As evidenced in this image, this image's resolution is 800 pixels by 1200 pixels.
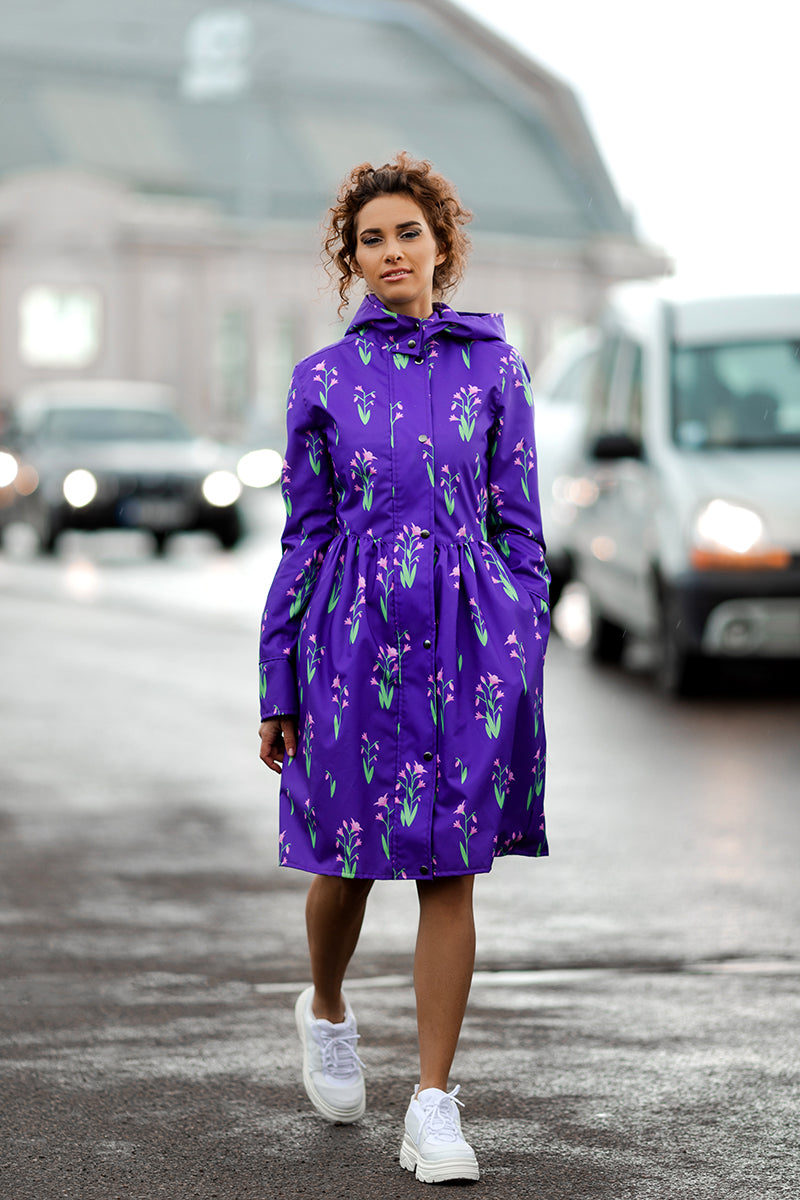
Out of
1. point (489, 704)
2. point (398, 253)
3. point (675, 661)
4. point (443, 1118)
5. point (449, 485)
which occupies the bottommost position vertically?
point (675, 661)

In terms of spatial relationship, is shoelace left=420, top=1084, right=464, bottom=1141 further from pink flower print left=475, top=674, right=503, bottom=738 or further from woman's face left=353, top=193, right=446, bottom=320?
woman's face left=353, top=193, right=446, bottom=320

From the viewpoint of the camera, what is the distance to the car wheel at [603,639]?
507 inches

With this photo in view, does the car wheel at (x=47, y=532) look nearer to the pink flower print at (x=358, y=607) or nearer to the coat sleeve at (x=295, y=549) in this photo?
the coat sleeve at (x=295, y=549)

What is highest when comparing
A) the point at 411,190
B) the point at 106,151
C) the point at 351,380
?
the point at 106,151

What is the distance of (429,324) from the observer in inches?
164

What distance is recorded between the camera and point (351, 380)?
413 cm

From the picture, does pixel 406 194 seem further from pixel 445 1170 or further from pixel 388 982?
pixel 388 982

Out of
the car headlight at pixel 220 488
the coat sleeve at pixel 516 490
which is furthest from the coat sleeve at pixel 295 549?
the car headlight at pixel 220 488

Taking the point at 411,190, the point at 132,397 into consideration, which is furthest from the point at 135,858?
the point at 132,397

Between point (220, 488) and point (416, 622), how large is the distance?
17221 millimetres

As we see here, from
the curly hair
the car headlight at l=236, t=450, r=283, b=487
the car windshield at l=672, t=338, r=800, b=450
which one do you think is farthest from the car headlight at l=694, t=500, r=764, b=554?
the car headlight at l=236, t=450, r=283, b=487

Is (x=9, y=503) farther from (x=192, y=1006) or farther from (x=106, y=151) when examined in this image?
(x=106, y=151)

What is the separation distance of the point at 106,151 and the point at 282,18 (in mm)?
10940

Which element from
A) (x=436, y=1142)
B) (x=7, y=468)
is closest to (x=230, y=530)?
(x=7, y=468)
